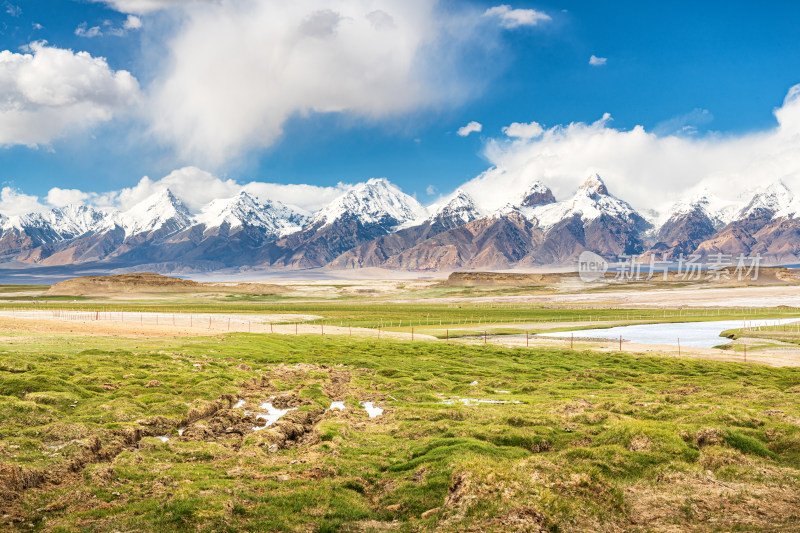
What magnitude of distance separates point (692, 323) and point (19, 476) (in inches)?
4685

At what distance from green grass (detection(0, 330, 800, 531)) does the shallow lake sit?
45189 millimetres

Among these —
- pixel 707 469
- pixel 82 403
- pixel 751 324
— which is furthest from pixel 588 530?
pixel 751 324

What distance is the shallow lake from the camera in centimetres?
7925

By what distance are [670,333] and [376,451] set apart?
280 ft

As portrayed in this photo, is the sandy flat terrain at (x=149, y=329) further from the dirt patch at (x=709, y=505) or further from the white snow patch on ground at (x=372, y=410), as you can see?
the dirt patch at (x=709, y=505)

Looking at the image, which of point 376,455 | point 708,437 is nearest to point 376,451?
point 376,455

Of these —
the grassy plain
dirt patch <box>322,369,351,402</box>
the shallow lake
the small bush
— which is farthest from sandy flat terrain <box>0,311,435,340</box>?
the small bush

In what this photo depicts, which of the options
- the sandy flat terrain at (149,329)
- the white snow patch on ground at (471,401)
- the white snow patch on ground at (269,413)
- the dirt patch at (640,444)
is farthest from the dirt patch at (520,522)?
the sandy flat terrain at (149,329)

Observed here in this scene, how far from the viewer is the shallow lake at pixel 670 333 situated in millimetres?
79250

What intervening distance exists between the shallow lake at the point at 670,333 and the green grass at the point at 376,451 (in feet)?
148

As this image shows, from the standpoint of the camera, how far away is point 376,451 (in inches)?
830

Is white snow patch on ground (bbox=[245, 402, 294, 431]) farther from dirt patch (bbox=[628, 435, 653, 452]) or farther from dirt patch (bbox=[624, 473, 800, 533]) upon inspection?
dirt patch (bbox=[624, 473, 800, 533])

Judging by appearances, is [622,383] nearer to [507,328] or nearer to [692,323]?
[507,328]

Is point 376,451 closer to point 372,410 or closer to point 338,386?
point 372,410
